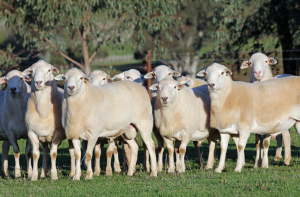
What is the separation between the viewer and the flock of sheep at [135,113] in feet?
23.4

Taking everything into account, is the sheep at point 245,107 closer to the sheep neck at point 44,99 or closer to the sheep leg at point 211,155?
the sheep leg at point 211,155

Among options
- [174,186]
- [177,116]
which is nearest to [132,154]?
[177,116]

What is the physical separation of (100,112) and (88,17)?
420 inches

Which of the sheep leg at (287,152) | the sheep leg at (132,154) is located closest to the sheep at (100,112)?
the sheep leg at (132,154)

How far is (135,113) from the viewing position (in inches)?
314

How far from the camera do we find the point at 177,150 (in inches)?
328

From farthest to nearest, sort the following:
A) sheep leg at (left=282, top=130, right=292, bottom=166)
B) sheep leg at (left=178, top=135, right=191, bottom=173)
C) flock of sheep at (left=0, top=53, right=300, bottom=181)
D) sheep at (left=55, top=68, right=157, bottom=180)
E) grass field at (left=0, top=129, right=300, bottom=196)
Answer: sheep leg at (left=282, top=130, right=292, bottom=166), sheep leg at (left=178, top=135, right=191, bottom=173), flock of sheep at (left=0, top=53, right=300, bottom=181), sheep at (left=55, top=68, right=157, bottom=180), grass field at (left=0, top=129, right=300, bottom=196)

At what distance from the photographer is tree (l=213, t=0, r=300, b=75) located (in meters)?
16.2

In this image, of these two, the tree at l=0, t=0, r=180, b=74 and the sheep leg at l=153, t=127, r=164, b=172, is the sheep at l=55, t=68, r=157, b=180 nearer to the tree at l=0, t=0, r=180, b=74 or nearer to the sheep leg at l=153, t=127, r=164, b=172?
the sheep leg at l=153, t=127, r=164, b=172

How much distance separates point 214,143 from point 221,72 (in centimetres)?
171

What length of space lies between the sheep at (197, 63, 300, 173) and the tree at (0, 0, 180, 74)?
31.3ft

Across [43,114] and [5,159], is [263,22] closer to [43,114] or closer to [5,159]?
[43,114]

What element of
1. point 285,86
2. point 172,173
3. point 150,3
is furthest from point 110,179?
point 150,3

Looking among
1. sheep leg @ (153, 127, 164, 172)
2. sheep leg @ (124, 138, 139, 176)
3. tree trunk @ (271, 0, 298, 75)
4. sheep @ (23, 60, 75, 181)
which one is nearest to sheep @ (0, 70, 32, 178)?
sheep @ (23, 60, 75, 181)
